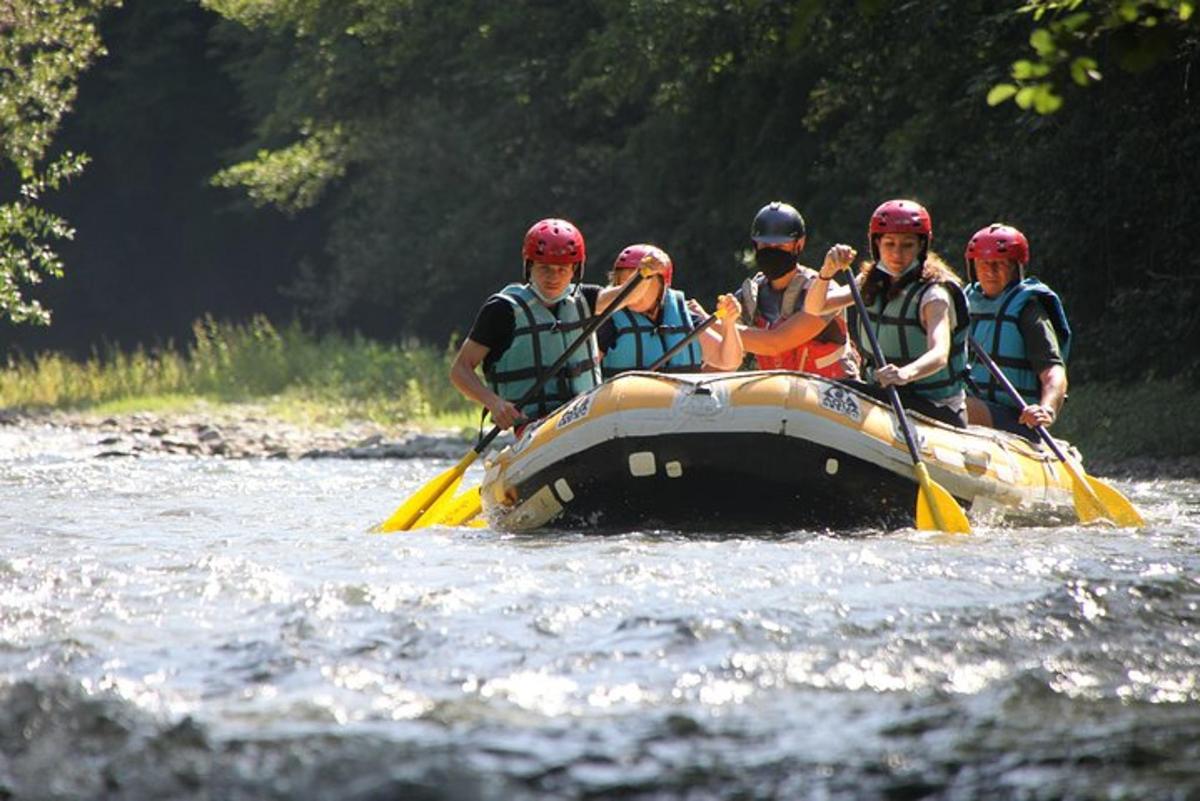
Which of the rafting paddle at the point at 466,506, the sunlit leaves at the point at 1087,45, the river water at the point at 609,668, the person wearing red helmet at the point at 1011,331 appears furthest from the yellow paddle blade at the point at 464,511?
the sunlit leaves at the point at 1087,45

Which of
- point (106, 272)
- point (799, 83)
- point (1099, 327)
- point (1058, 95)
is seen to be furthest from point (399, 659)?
point (106, 272)

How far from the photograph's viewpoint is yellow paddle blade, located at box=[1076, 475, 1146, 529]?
31.9ft

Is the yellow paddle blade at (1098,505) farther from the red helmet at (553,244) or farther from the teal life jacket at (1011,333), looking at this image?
the red helmet at (553,244)

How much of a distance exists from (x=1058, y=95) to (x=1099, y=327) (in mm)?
12432

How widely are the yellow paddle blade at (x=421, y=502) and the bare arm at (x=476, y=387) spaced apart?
396mm

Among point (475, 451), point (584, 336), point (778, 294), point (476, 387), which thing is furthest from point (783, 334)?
point (475, 451)

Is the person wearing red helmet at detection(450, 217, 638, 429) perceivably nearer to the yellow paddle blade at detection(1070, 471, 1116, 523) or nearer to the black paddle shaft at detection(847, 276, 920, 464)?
the black paddle shaft at detection(847, 276, 920, 464)

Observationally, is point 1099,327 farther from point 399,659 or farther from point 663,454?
point 399,659

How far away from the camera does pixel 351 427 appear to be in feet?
77.5

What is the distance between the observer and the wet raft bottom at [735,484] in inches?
348

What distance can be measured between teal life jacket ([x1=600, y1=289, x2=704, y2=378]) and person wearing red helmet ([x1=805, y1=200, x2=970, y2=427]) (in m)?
0.98

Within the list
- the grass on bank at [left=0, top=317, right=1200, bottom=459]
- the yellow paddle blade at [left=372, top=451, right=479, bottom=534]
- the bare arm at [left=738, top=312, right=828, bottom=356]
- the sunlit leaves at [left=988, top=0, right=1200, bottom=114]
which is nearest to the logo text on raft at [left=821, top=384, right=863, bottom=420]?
the bare arm at [left=738, top=312, right=828, bottom=356]

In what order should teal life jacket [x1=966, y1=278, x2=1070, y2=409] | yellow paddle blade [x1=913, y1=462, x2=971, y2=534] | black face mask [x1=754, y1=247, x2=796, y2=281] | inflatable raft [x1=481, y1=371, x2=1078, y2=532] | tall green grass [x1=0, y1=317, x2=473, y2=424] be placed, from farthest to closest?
tall green grass [x1=0, y1=317, x2=473, y2=424] → teal life jacket [x1=966, y1=278, x2=1070, y2=409] → black face mask [x1=754, y1=247, x2=796, y2=281] → inflatable raft [x1=481, y1=371, x2=1078, y2=532] → yellow paddle blade [x1=913, y1=462, x2=971, y2=534]

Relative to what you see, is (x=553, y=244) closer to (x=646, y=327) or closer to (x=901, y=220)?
(x=646, y=327)
